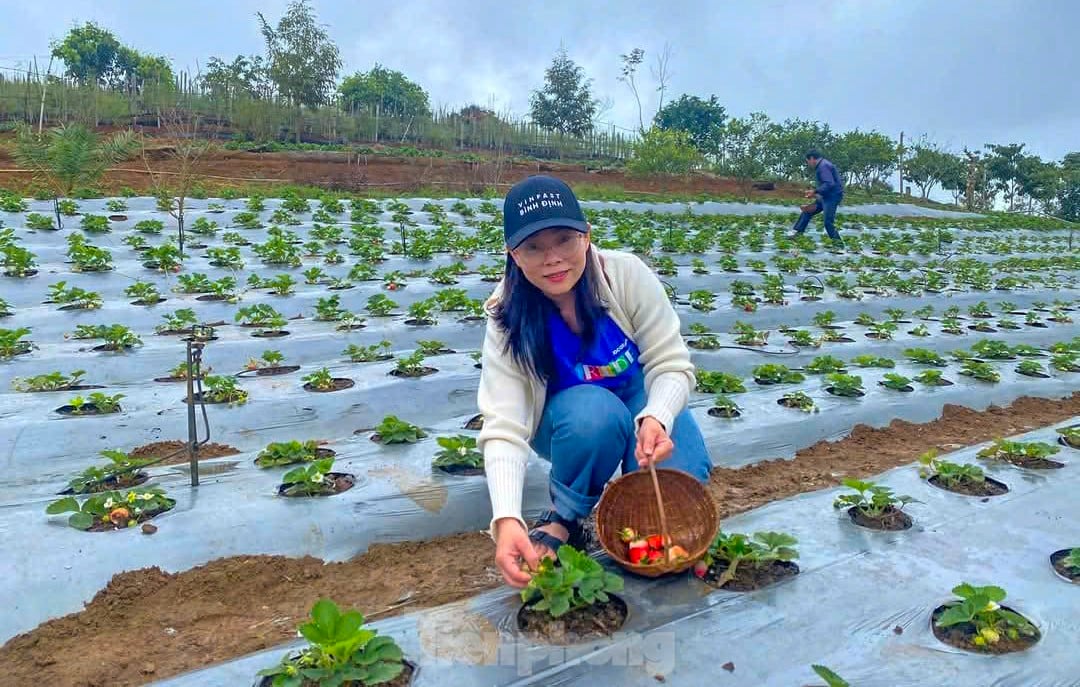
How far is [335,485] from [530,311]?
3.81ft

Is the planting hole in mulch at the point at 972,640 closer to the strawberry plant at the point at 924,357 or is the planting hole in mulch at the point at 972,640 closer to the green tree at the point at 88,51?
the strawberry plant at the point at 924,357

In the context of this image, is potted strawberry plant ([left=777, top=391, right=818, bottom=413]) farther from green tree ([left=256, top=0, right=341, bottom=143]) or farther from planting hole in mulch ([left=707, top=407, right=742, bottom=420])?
green tree ([left=256, top=0, right=341, bottom=143])

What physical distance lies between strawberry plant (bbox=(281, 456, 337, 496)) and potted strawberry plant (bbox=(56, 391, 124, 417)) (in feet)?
4.35

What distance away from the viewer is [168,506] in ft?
8.36

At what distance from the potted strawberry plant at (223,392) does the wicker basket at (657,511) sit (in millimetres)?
2348

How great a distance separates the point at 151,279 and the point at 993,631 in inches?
249

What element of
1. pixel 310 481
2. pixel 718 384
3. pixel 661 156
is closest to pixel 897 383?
pixel 718 384

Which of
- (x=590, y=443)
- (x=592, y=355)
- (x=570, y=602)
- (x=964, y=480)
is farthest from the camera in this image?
(x=964, y=480)

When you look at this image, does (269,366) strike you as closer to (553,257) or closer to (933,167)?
(553,257)

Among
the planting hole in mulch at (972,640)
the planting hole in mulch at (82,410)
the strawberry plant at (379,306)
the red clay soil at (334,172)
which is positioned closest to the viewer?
the planting hole in mulch at (972,640)

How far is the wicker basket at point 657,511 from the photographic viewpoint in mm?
2057

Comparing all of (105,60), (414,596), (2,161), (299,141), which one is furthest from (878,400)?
(105,60)

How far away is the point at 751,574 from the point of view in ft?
6.79

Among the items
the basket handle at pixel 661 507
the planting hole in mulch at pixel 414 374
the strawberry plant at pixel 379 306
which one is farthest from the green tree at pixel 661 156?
the basket handle at pixel 661 507
